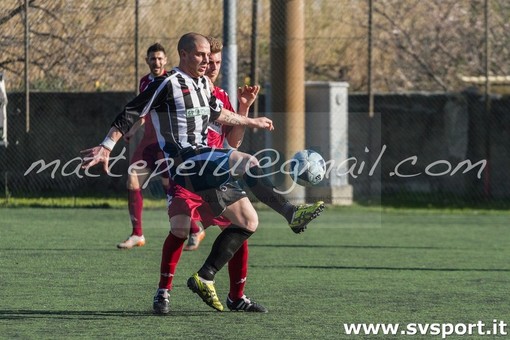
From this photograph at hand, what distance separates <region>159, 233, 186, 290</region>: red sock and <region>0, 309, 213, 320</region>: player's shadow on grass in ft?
0.55

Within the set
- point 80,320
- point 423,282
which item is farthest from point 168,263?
point 423,282

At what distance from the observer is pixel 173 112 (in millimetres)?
6523

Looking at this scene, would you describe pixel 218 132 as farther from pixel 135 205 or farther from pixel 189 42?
pixel 135 205

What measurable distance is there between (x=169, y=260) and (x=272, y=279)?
65.2 inches

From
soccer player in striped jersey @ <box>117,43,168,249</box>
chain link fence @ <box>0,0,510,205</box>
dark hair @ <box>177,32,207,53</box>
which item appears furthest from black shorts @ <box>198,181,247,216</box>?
chain link fence @ <box>0,0,510,205</box>

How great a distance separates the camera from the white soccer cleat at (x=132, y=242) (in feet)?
32.6

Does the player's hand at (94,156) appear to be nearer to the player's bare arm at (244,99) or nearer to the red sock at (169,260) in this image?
the red sock at (169,260)

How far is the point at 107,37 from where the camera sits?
15.7 m

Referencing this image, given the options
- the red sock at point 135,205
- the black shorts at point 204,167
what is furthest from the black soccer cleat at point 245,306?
the red sock at point 135,205

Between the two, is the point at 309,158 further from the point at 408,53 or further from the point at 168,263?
the point at 408,53

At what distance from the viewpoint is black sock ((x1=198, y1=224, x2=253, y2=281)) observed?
646cm

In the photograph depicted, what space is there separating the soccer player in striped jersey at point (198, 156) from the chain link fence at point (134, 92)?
29.0ft

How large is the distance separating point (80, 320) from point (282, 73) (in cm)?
941

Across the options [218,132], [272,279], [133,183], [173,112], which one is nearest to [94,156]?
[173,112]
